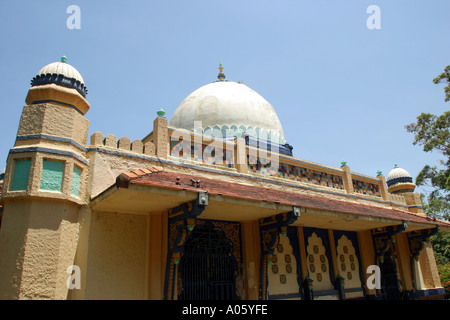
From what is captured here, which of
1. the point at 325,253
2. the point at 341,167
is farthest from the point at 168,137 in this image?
the point at 341,167

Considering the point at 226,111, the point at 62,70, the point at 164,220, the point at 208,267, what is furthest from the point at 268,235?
the point at 226,111

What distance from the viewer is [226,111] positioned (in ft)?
38.0

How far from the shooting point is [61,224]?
5.53m

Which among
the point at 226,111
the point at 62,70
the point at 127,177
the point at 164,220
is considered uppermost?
the point at 226,111

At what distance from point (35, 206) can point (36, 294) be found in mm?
1240

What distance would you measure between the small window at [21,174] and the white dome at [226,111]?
20.5ft

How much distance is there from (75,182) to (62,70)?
2108mm

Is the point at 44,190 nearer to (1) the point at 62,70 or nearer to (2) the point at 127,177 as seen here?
(2) the point at 127,177

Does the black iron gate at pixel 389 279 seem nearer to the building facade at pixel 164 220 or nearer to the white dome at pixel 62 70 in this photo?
the building facade at pixel 164 220

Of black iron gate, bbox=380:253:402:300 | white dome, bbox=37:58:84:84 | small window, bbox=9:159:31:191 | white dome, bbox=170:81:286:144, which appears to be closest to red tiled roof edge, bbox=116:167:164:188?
small window, bbox=9:159:31:191

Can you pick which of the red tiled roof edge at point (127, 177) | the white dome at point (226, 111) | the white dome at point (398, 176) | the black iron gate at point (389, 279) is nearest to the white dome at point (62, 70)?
the red tiled roof edge at point (127, 177)

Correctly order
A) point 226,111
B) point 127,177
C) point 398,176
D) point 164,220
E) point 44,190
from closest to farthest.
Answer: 1. point 127,177
2. point 44,190
3. point 164,220
4. point 226,111
5. point 398,176

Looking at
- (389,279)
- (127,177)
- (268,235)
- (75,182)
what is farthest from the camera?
(389,279)

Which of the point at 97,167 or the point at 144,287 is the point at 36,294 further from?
the point at 97,167
